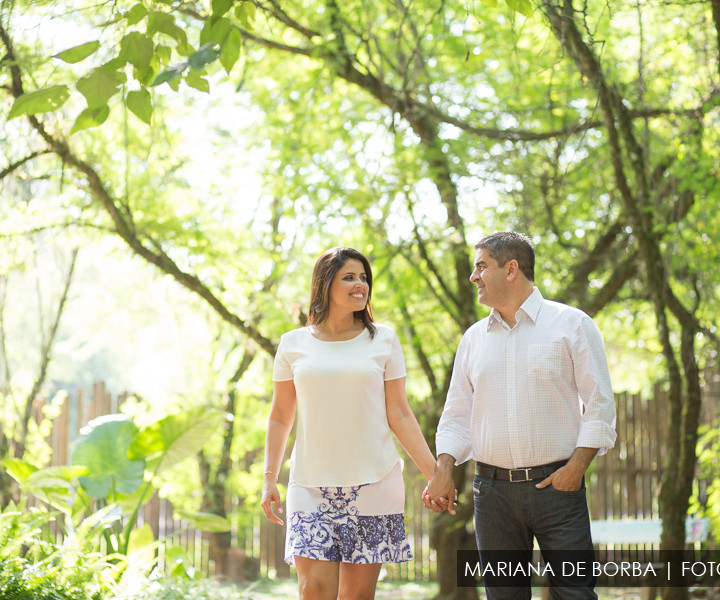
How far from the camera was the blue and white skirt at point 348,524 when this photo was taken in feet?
10.6

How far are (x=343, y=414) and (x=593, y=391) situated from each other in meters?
1.04

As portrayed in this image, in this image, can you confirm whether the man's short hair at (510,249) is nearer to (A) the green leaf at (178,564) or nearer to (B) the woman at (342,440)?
(B) the woman at (342,440)

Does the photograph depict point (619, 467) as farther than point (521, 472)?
Yes

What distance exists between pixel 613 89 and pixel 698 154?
0.75m

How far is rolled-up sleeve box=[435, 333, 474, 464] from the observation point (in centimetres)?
323

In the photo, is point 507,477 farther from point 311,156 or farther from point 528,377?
point 311,156

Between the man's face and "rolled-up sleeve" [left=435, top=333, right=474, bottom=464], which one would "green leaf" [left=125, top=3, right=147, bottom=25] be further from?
"rolled-up sleeve" [left=435, top=333, right=474, bottom=464]

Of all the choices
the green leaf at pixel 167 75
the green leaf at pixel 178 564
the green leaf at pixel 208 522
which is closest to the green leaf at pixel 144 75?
the green leaf at pixel 167 75

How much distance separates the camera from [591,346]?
2.98m

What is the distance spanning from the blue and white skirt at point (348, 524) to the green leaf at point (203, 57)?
6.30ft

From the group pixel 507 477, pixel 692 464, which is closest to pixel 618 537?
pixel 692 464

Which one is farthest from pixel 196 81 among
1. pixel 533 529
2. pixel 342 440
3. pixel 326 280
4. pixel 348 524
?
pixel 533 529

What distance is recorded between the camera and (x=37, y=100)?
6.89 ft

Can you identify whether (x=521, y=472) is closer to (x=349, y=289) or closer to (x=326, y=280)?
(x=349, y=289)
